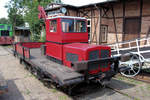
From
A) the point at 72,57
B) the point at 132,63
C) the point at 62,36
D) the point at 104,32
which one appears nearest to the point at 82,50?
the point at 72,57

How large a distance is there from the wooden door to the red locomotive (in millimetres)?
6206

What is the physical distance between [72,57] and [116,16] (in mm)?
7982

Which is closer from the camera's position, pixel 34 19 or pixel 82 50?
pixel 82 50

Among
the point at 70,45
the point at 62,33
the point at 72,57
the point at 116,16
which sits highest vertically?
the point at 116,16

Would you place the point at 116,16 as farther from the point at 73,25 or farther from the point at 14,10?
the point at 14,10

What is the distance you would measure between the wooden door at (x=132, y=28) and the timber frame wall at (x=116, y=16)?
180 millimetres

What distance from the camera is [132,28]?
10.7 m

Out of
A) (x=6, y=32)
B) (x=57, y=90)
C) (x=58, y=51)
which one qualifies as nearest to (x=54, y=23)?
(x=58, y=51)

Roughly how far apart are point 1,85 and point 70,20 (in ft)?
10.4

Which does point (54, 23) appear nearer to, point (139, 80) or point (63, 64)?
point (63, 64)

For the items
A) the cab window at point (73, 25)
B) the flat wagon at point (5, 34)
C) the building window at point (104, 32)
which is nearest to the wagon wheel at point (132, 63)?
the cab window at point (73, 25)

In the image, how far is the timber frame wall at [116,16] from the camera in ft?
32.2

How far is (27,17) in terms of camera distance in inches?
758

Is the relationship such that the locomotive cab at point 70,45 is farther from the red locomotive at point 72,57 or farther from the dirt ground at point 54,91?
the dirt ground at point 54,91
